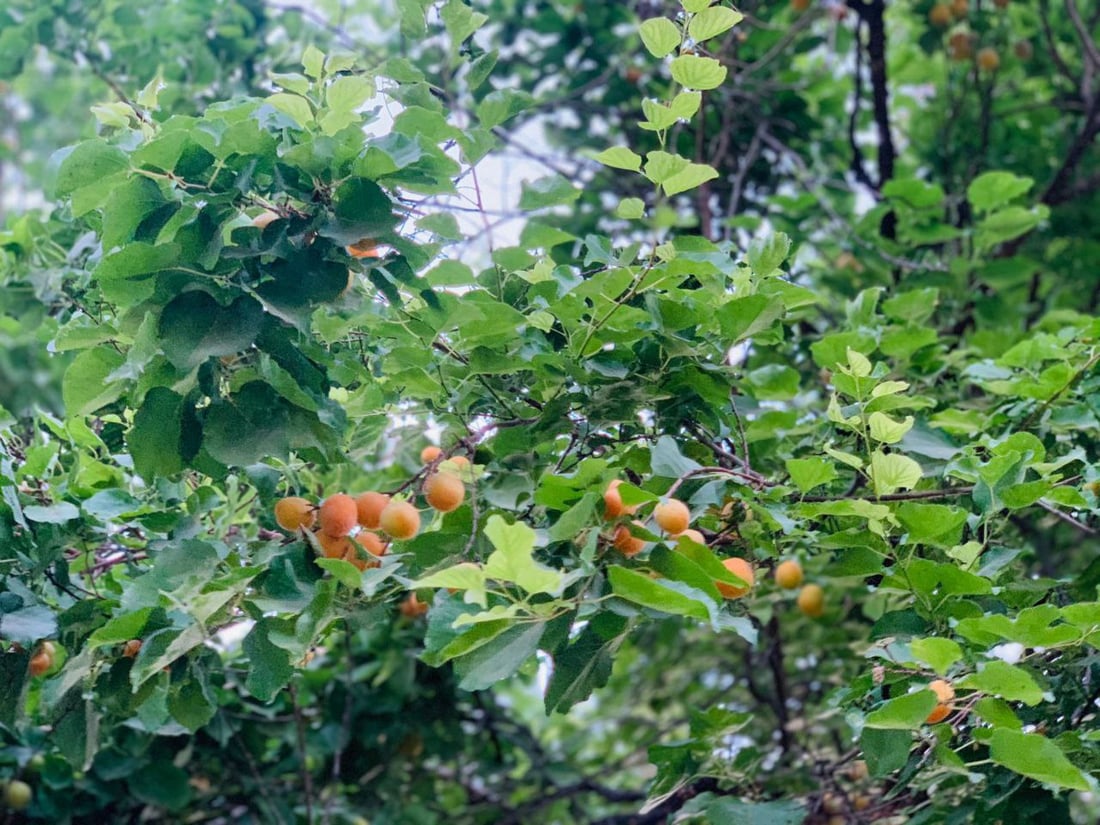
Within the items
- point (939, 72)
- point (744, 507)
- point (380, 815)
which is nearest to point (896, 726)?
point (744, 507)

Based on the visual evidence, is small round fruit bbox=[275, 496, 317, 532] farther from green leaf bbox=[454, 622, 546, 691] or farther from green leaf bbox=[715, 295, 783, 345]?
green leaf bbox=[715, 295, 783, 345]

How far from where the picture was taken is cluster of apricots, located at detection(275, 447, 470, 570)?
1.47m

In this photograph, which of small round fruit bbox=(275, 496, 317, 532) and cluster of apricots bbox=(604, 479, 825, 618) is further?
small round fruit bbox=(275, 496, 317, 532)

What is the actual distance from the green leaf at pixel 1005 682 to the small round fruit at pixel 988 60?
2356mm

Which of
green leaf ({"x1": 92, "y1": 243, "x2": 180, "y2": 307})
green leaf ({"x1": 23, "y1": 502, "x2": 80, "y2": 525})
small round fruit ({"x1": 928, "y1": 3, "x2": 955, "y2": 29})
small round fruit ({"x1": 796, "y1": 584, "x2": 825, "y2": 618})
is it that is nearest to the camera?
green leaf ({"x1": 92, "y1": 243, "x2": 180, "y2": 307})

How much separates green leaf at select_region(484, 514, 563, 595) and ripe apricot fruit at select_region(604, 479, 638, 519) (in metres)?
0.24

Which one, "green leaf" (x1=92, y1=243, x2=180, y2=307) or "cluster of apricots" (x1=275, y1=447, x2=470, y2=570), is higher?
"green leaf" (x1=92, y1=243, x2=180, y2=307)

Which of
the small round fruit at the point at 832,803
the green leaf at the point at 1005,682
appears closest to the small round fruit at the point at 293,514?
the green leaf at the point at 1005,682

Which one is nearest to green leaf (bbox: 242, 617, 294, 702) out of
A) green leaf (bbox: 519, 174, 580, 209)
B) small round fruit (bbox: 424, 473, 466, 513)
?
small round fruit (bbox: 424, 473, 466, 513)

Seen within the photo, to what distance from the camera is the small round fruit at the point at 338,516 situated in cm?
147

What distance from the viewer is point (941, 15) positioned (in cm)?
323

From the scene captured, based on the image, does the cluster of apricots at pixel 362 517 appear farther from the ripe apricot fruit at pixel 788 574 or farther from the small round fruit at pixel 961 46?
the small round fruit at pixel 961 46

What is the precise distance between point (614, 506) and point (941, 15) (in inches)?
95.0

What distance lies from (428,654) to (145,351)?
498mm
